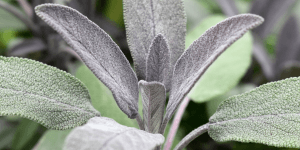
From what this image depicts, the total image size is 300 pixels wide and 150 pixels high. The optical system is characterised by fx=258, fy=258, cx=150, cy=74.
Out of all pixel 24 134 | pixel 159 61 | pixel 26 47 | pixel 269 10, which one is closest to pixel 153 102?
pixel 159 61

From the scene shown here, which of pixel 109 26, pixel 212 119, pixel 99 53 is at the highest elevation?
pixel 99 53

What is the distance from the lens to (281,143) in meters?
0.37

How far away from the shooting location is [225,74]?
0.67 meters

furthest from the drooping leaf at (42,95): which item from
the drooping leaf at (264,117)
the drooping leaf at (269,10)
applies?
the drooping leaf at (269,10)

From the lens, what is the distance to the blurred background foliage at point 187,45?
62cm

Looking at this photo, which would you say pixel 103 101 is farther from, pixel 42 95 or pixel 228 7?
pixel 228 7

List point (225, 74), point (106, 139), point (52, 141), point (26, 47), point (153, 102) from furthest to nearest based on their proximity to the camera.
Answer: point (26, 47) < point (225, 74) < point (52, 141) < point (153, 102) < point (106, 139)

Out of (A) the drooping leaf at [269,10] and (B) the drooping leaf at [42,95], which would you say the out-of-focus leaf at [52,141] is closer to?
(B) the drooping leaf at [42,95]

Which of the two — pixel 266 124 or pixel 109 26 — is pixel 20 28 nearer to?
pixel 109 26

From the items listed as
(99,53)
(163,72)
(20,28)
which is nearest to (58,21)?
(99,53)

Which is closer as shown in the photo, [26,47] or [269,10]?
[26,47]

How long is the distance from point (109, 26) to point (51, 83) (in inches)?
25.9

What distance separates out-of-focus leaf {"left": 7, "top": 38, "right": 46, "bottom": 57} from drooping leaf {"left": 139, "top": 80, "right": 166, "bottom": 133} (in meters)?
0.52

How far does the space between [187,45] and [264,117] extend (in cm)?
35
